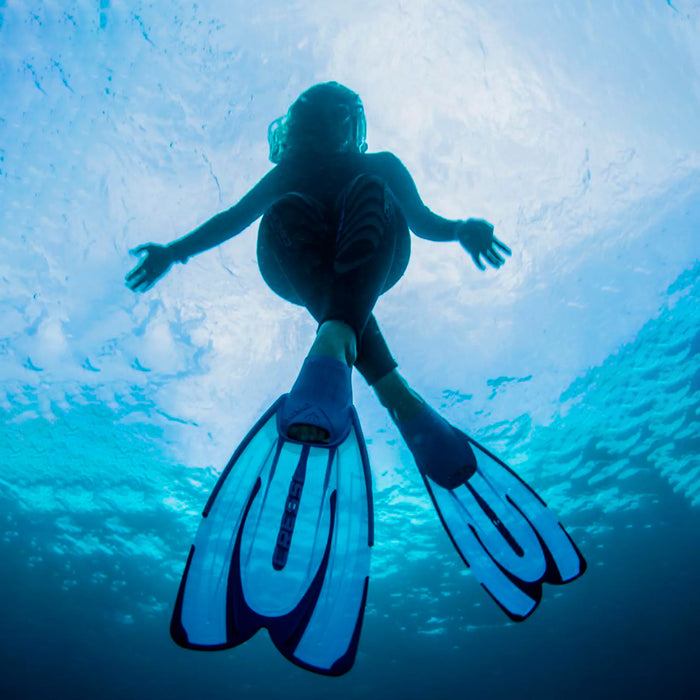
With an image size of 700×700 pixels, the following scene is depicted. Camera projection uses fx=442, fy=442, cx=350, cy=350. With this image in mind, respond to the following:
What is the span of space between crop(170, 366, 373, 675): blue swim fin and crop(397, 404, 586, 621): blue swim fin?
53 centimetres

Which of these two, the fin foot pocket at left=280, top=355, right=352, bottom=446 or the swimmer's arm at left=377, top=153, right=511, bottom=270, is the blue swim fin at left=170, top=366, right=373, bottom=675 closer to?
the fin foot pocket at left=280, top=355, right=352, bottom=446

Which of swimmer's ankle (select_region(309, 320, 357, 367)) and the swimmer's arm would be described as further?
the swimmer's arm

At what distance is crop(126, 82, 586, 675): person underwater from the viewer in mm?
1827

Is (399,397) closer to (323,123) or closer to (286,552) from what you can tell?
(286,552)

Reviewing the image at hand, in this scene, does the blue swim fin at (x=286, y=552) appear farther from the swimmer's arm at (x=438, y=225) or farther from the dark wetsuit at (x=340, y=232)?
the swimmer's arm at (x=438, y=225)

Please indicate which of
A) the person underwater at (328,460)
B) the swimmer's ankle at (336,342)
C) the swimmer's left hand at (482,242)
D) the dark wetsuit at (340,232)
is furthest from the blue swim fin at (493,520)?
the swimmer's left hand at (482,242)

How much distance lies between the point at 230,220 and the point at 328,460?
1.57 meters

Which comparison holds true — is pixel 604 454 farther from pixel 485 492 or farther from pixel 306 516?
pixel 306 516

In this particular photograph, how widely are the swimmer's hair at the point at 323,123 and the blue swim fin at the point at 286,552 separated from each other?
166cm

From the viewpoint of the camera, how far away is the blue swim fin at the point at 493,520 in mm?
2443

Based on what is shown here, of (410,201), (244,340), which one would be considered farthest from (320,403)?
(244,340)

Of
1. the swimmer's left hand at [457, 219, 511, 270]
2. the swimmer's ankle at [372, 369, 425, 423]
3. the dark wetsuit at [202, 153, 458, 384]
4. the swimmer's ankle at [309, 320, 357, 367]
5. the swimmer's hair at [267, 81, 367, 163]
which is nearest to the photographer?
→ the swimmer's ankle at [309, 320, 357, 367]

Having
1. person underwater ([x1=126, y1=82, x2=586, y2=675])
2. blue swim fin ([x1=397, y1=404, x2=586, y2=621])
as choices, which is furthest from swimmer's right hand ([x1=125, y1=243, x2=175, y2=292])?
blue swim fin ([x1=397, y1=404, x2=586, y2=621])

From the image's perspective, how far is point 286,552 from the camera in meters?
1.97
